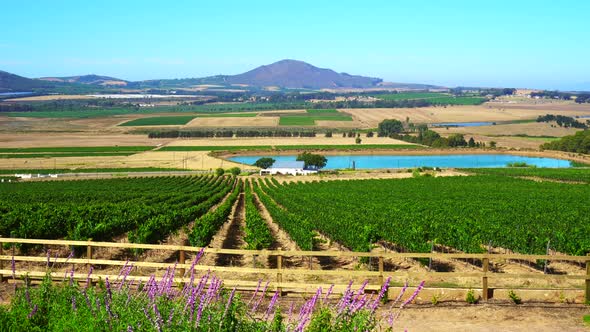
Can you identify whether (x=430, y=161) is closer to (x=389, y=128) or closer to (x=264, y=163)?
(x=264, y=163)

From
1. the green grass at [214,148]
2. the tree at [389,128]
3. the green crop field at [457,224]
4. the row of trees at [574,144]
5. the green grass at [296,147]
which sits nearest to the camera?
the green crop field at [457,224]

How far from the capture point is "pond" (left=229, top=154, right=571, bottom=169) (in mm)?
106375

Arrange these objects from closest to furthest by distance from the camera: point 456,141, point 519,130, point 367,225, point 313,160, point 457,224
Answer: point 367,225
point 457,224
point 313,160
point 456,141
point 519,130

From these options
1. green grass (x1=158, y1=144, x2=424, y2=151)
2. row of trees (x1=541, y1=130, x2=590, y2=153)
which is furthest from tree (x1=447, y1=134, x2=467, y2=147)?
row of trees (x1=541, y1=130, x2=590, y2=153)

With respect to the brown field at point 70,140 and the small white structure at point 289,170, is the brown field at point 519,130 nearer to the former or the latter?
the small white structure at point 289,170

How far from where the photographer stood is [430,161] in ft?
374

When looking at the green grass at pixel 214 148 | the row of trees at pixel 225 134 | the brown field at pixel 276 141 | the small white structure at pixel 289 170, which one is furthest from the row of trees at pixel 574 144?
the row of trees at pixel 225 134

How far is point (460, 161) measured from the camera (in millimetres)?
114312

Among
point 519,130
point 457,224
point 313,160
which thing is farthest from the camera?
point 519,130

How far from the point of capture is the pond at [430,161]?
106 meters

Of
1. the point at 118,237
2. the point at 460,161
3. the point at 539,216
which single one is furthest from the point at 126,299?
the point at 460,161

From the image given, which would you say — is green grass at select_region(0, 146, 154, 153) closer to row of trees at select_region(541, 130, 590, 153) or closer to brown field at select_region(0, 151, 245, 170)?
brown field at select_region(0, 151, 245, 170)

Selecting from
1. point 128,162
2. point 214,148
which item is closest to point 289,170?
point 128,162

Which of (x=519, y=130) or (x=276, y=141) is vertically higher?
(x=519, y=130)
